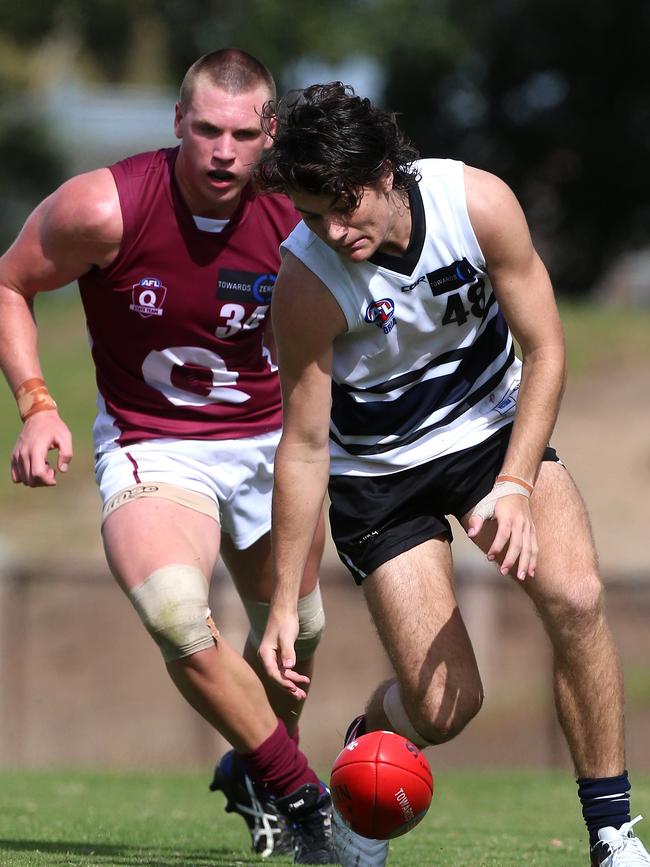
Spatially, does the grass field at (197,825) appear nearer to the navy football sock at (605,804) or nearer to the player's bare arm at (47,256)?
the navy football sock at (605,804)

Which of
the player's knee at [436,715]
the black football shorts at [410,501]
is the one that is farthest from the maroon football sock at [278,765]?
the black football shorts at [410,501]

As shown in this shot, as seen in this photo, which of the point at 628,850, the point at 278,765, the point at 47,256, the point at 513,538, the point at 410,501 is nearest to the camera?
the point at 513,538

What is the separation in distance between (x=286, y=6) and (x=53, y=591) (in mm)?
24817

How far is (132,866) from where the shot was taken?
479 cm

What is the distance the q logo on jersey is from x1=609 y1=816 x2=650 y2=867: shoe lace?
5.67 feet

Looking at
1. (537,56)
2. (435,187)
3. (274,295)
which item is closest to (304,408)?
(274,295)

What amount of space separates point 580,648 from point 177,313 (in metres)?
2.06

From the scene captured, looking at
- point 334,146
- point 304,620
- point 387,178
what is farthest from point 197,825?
point 334,146

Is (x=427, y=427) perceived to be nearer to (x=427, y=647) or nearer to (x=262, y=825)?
(x=427, y=647)

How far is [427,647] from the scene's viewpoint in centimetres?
468

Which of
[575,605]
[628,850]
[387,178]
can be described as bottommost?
[628,850]

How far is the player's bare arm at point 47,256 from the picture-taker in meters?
5.34

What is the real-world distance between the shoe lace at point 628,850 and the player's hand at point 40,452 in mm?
2136

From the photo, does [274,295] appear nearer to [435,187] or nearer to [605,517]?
[435,187]
